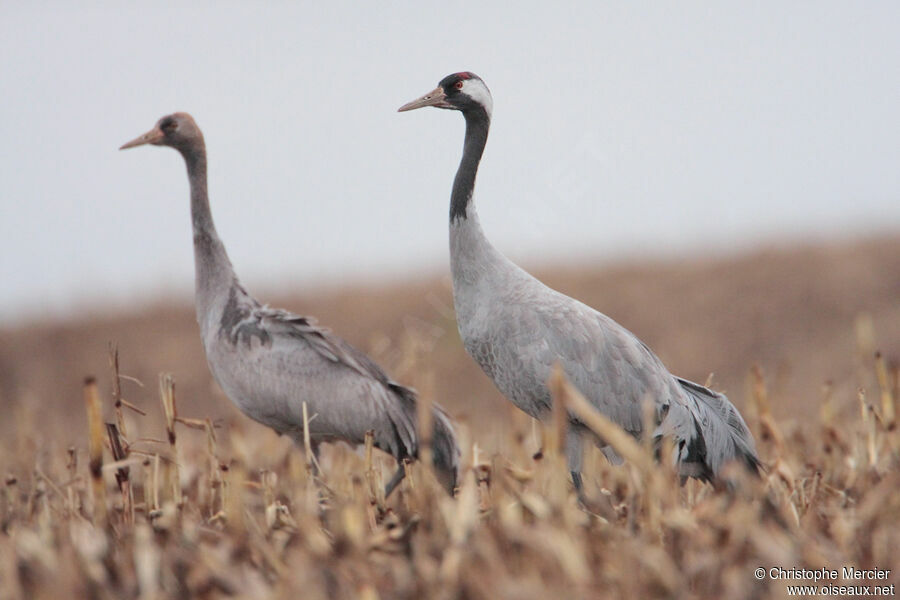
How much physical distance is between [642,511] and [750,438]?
53.8 inches

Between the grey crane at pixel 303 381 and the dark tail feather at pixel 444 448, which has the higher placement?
the grey crane at pixel 303 381

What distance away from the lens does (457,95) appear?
4.70m

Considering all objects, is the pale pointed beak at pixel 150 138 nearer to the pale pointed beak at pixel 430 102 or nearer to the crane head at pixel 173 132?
the crane head at pixel 173 132

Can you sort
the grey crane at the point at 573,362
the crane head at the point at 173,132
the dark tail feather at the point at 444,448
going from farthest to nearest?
1. the crane head at the point at 173,132
2. the dark tail feather at the point at 444,448
3. the grey crane at the point at 573,362

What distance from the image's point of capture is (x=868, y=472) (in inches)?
170

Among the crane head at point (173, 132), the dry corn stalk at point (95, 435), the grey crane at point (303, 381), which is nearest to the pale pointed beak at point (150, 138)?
the crane head at point (173, 132)

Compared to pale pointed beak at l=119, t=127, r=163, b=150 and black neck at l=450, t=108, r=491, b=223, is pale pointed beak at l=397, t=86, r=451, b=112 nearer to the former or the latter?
black neck at l=450, t=108, r=491, b=223

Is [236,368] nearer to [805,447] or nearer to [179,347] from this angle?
[805,447]

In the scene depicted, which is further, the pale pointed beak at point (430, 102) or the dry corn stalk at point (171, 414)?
the pale pointed beak at point (430, 102)

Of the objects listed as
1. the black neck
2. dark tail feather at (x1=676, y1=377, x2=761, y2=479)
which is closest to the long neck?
the black neck

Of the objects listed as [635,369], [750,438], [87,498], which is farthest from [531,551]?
[87,498]

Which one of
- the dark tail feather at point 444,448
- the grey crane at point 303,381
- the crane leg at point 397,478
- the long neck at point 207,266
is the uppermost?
the long neck at point 207,266

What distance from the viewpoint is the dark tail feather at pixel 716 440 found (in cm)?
434

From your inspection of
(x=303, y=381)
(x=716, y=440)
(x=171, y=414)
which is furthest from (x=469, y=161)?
(x=171, y=414)
